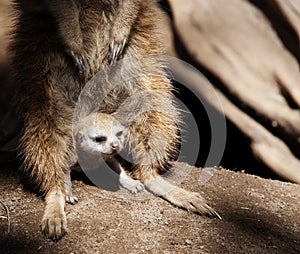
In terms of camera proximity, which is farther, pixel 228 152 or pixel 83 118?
pixel 228 152

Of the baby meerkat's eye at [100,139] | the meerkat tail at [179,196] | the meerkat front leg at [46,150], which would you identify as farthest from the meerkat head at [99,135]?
the meerkat tail at [179,196]

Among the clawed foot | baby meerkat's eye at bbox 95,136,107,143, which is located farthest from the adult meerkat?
baby meerkat's eye at bbox 95,136,107,143

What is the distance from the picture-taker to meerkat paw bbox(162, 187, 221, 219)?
7.40 ft

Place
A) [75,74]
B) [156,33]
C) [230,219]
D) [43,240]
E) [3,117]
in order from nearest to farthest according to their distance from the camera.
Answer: [43,240] < [230,219] < [75,74] < [156,33] < [3,117]

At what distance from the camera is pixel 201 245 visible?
2023 mm

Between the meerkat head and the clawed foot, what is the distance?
259 millimetres

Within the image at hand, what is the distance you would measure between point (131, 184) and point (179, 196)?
22 centimetres

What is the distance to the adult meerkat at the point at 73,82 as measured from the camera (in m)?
2.29

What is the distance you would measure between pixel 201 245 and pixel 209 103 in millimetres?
932

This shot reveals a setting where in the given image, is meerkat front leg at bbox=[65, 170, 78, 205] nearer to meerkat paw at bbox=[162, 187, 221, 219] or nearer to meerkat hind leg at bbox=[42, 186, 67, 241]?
meerkat hind leg at bbox=[42, 186, 67, 241]

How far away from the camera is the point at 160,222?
7.14 feet

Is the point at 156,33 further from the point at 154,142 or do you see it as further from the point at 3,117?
the point at 3,117

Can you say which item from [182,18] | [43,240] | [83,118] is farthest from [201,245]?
[182,18]

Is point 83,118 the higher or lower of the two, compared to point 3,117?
higher
